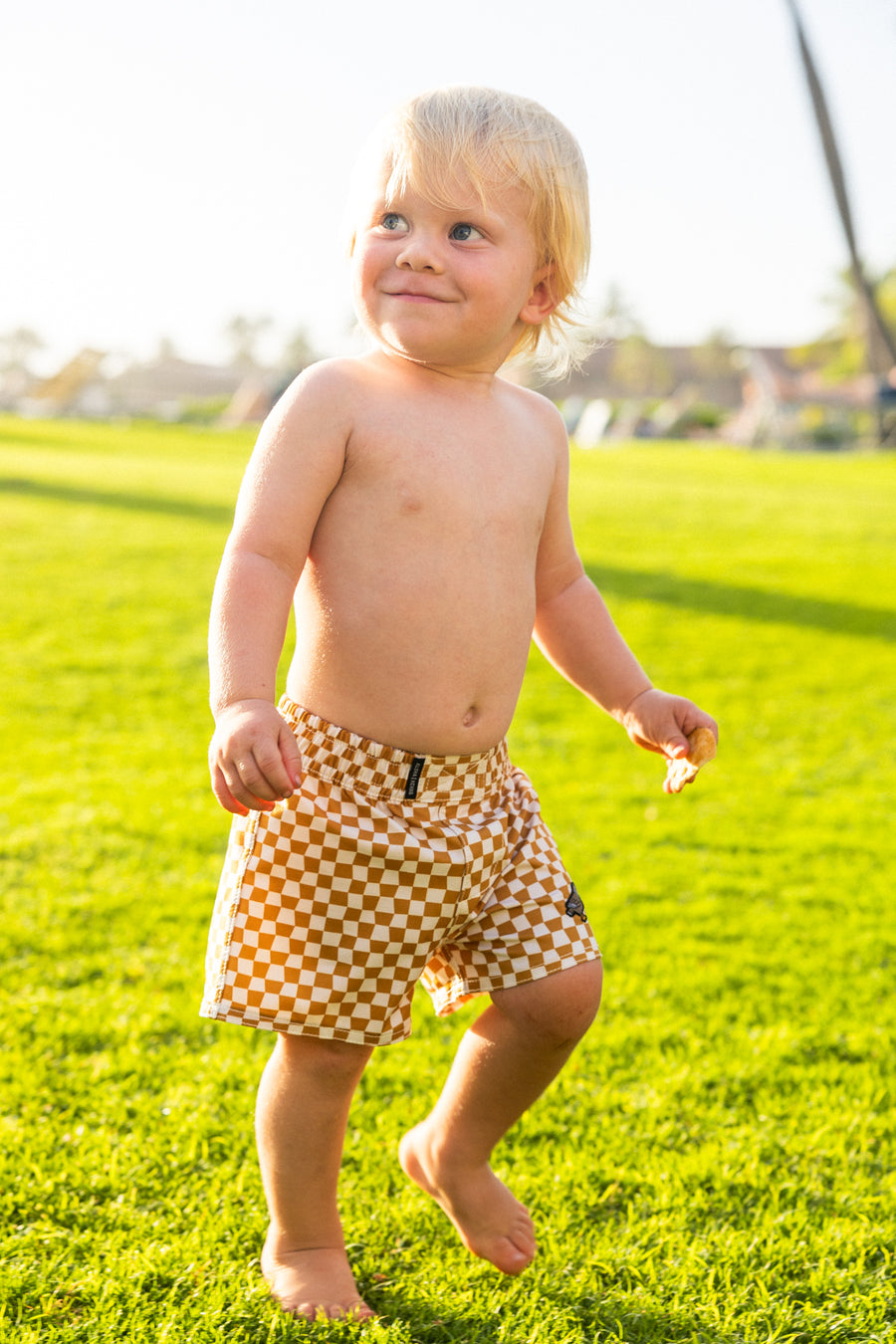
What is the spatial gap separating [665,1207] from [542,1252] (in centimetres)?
25

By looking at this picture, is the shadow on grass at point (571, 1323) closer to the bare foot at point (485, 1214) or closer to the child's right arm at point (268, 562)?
the bare foot at point (485, 1214)

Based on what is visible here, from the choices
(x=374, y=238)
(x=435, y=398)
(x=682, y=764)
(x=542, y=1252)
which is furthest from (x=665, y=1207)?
(x=374, y=238)

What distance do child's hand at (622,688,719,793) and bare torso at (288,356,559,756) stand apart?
311 mm

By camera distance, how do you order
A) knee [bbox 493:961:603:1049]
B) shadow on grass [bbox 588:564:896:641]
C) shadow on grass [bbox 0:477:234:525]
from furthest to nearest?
shadow on grass [bbox 0:477:234:525]
shadow on grass [bbox 588:564:896:641]
knee [bbox 493:961:603:1049]

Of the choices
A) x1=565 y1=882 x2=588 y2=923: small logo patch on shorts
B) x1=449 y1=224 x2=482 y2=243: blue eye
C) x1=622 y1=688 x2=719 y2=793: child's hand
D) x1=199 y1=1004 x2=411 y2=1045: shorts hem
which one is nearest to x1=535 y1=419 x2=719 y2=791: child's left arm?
x1=622 y1=688 x2=719 y2=793: child's hand

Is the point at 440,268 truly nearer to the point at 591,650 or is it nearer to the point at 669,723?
the point at 591,650

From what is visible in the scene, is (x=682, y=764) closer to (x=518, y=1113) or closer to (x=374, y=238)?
(x=518, y=1113)

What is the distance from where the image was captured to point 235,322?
119 metres

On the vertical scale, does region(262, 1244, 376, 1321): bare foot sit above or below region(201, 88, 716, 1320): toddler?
below

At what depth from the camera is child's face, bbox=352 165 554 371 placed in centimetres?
174

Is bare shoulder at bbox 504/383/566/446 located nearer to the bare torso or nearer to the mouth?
the bare torso

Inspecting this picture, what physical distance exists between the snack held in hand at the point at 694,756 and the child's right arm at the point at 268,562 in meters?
0.71

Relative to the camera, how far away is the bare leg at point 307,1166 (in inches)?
70.6

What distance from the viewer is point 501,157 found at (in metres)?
1.75
